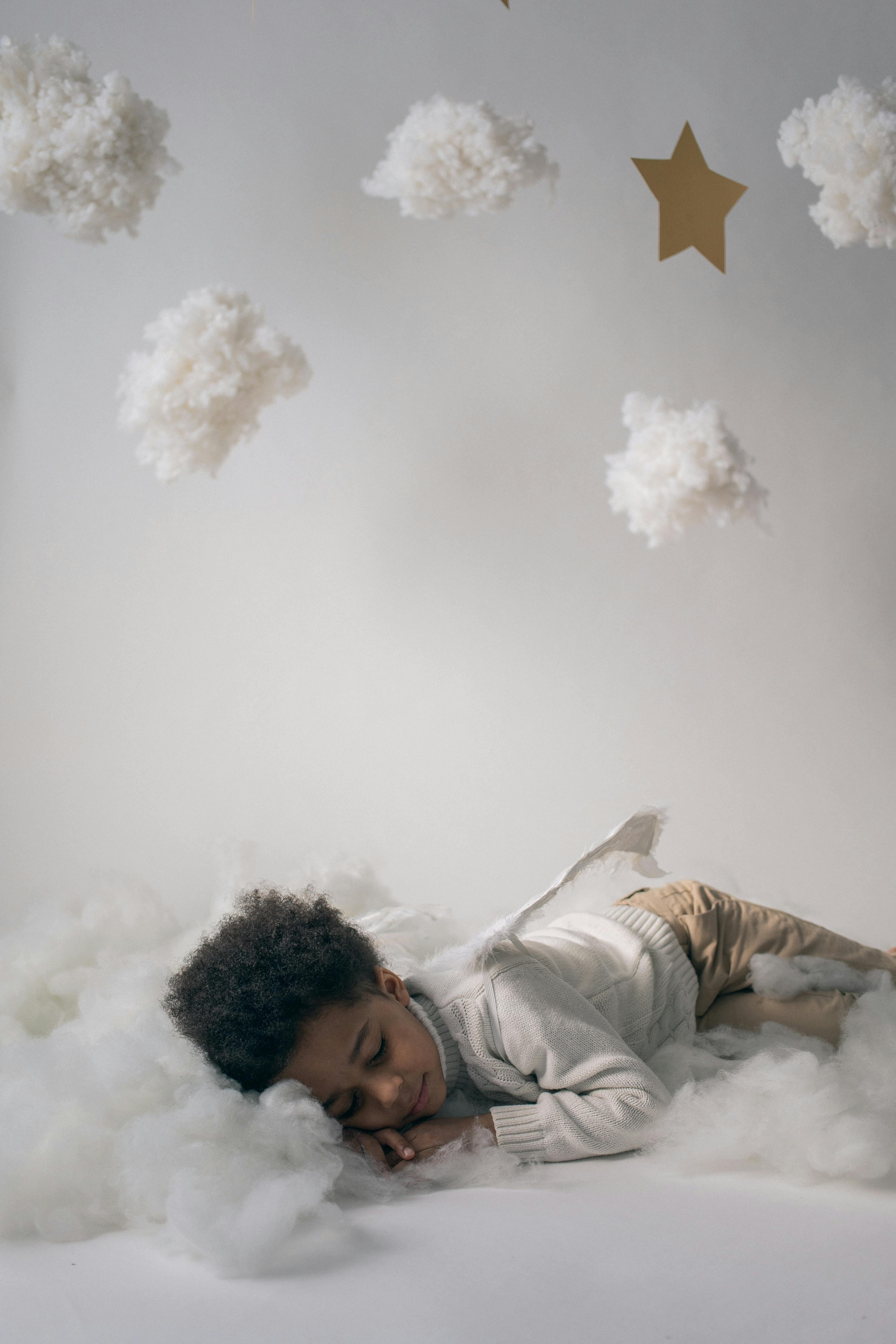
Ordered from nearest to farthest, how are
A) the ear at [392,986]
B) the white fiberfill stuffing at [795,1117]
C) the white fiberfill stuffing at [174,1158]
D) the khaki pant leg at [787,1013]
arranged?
the white fiberfill stuffing at [174,1158], the white fiberfill stuffing at [795,1117], the ear at [392,986], the khaki pant leg at [787,1013]

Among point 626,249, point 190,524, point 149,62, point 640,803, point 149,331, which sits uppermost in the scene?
point 149,62

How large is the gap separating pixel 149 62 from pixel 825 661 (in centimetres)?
148

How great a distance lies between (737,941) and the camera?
51.1 inches

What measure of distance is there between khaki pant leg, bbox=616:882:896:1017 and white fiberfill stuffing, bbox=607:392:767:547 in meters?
0.49

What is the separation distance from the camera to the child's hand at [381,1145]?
3.23 feet

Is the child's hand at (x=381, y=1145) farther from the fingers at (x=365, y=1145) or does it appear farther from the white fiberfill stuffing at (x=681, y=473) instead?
the white fiberfill stuffing at (x=681, y=473)

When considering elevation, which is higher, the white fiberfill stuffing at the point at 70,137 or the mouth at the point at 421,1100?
the white fiberfill stuffing at the point at 70,137

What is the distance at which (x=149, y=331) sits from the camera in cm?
143

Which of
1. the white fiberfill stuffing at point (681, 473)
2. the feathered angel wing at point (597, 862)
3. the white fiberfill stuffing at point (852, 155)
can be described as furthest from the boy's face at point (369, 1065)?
the white fiberfill stuffing at point (852, 155)

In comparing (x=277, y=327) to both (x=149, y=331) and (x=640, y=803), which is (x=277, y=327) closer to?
(x=149, y=331)

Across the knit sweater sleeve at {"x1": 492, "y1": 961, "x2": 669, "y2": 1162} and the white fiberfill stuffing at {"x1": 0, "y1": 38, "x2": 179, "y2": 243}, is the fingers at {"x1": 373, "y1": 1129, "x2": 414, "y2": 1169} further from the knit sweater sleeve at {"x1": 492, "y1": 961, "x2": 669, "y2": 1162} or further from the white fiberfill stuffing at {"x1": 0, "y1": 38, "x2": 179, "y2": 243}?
the white fiberfill stuffing at {"x1": 0, "y1": 38, "x2": 179, "y2": 243}

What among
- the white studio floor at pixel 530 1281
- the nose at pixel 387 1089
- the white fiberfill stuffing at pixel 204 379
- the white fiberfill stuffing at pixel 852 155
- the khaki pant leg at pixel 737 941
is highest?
the white fiberfill stuffing at pixel 852 155

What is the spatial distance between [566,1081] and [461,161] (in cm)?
114

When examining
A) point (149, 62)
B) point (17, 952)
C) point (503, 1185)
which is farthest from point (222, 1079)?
point (149, 62)
